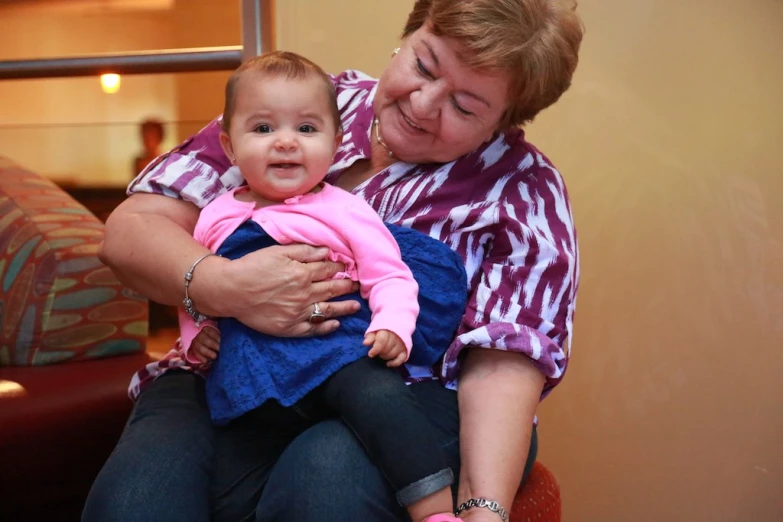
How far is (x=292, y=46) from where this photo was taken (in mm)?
2088

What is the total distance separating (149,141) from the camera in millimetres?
2494

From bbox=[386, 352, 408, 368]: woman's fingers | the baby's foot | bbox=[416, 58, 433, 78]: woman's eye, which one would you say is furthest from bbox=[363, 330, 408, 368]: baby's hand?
bbox=[416, 58, 433, 78]: woman's eye

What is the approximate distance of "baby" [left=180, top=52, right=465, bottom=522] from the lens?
110cm

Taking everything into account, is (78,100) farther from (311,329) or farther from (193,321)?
(311,329)

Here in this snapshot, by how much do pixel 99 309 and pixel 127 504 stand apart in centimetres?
77

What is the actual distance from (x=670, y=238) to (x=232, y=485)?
134 cm

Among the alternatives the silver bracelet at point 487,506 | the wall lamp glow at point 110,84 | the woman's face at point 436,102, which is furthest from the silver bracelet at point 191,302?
the wall lamp glow at point 110,84

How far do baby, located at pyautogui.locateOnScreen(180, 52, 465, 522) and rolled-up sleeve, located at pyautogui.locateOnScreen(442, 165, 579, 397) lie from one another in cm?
5

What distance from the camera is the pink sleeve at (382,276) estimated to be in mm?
1186

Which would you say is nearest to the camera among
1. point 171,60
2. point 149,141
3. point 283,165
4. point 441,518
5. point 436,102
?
point 441,518

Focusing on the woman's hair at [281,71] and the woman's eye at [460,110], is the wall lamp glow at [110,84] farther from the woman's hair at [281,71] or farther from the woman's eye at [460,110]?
the woman's eye at [460,110]

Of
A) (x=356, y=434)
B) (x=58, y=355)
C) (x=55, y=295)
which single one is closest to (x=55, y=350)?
(x=58, y=355)

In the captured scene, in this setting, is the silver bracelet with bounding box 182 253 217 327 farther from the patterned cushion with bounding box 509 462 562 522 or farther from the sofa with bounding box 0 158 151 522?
the patterned cushion with bounding box 509 462 562 522

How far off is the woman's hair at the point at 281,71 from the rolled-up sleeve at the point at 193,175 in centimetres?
14
